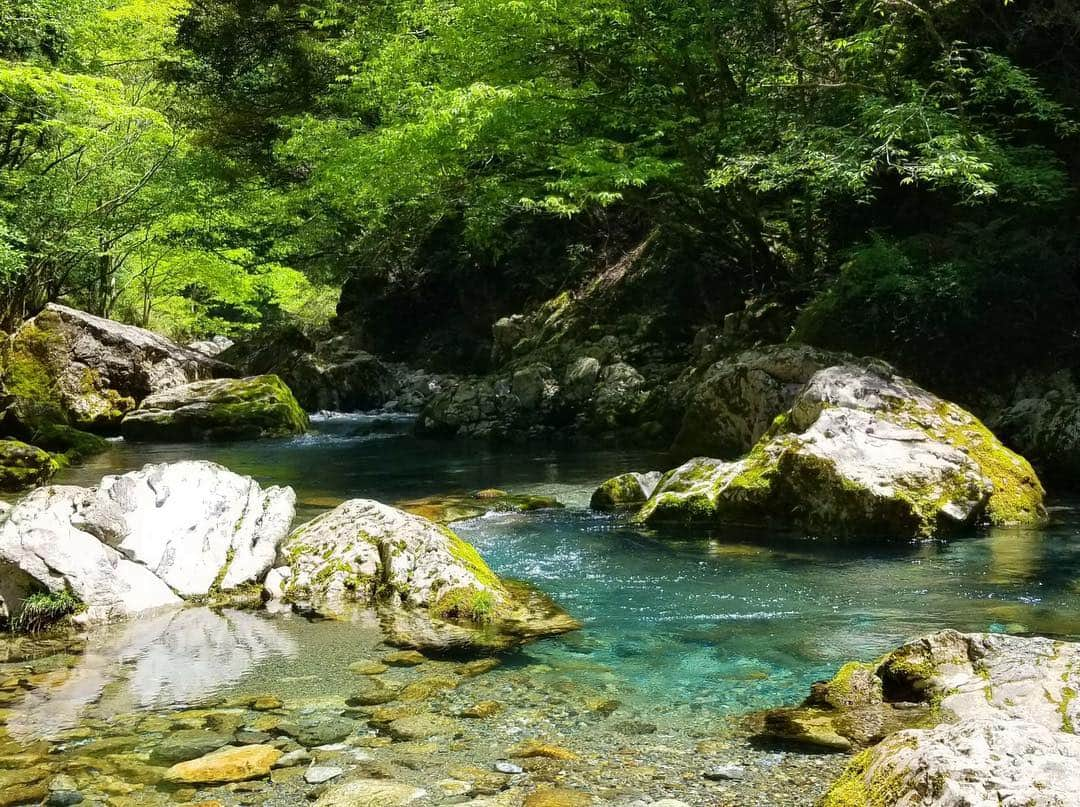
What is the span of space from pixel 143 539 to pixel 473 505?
4.66m

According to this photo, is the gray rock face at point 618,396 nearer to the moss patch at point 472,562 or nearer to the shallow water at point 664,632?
the shallow water at point 664,632

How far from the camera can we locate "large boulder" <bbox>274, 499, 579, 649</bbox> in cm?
618

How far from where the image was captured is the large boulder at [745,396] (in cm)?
1264

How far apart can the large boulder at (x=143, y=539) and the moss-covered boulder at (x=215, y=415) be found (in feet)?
38.1

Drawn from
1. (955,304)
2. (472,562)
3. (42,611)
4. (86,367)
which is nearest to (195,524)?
(42,611)

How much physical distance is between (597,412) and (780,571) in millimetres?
10841

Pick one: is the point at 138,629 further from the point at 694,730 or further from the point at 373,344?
the point at 373,344

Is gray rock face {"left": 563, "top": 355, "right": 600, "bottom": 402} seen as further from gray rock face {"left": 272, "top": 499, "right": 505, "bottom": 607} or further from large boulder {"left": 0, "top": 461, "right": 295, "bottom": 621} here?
gray rock face {"left": 272, "top": 499, "right": 505, "bottom": 607}

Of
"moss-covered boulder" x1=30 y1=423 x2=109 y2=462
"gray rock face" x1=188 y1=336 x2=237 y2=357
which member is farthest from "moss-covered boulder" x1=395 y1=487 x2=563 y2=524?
"gray rock face" x1=188 y1=336 x2=237 y2=357

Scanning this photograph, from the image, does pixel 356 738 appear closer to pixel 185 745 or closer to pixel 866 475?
pixel 185 745

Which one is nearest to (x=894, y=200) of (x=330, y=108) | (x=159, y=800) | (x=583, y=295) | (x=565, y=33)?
(x=565, y=33)

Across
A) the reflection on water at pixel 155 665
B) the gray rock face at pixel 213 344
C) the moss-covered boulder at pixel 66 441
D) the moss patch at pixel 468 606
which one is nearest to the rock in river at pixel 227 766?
the reflection on water at pixel 155 665

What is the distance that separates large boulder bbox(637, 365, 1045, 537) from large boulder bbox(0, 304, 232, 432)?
15.1 m

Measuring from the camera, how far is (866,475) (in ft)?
29.3
